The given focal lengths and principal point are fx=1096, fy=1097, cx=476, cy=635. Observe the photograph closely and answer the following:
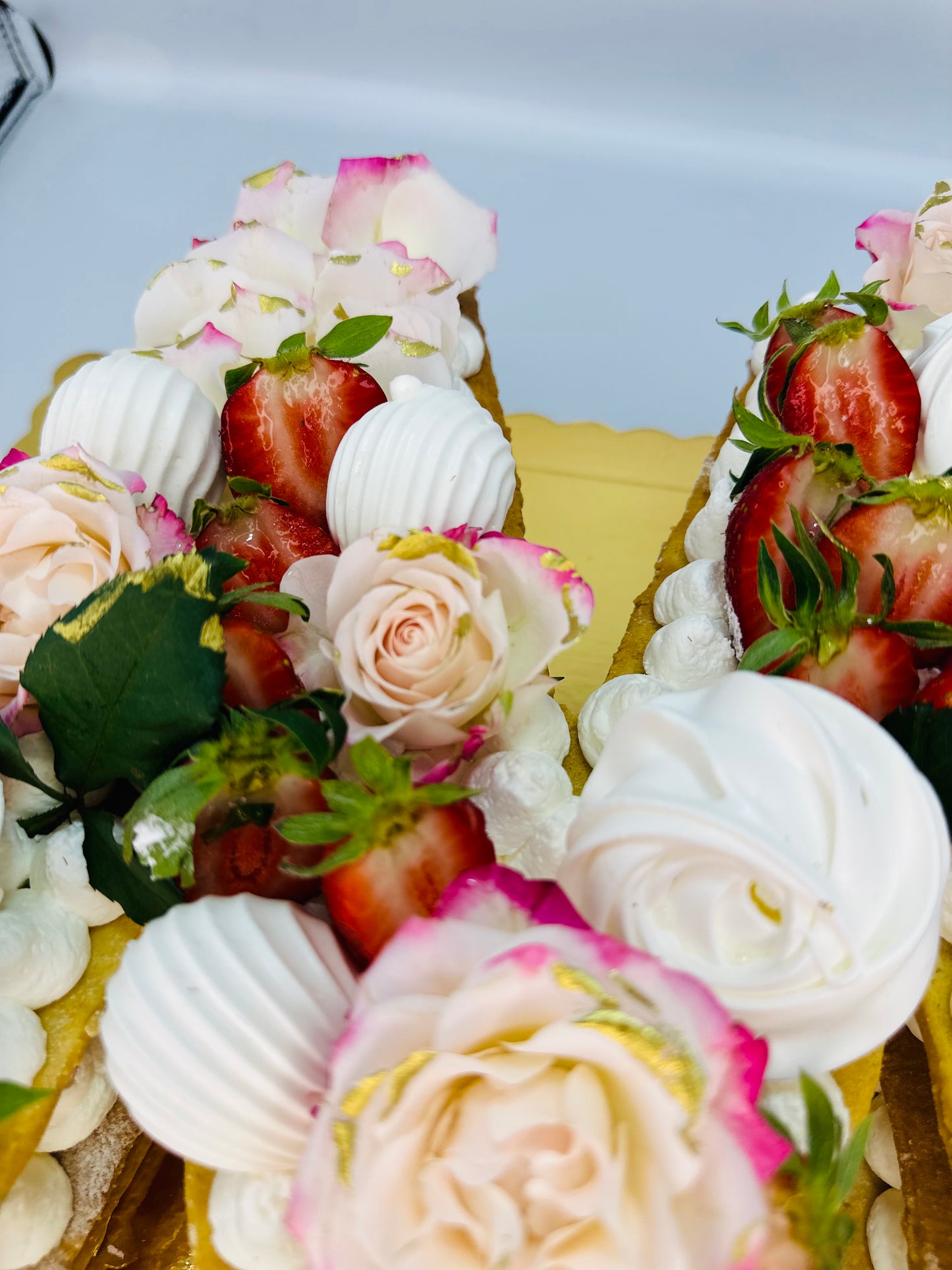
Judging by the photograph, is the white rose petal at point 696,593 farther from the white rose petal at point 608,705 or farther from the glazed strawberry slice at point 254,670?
the glazed strawberry slice at point 254,670

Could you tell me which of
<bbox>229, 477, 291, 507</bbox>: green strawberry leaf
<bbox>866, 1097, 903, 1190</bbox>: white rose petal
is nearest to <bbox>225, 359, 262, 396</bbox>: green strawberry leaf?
<bbox>229, 477, 291, 507</bbox>: green strawberry leaf

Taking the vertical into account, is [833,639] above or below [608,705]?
above

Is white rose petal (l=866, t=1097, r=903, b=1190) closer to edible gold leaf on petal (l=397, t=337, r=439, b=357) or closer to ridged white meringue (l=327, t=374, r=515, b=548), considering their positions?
ridged white meringue (l=327, t=374, r=515, b=548)

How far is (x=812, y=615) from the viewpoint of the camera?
0.82 meters

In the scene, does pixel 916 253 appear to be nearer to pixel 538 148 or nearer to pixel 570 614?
pixel 570 614

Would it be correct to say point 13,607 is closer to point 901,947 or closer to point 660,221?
point 901,947

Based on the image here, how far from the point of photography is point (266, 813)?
0.74m

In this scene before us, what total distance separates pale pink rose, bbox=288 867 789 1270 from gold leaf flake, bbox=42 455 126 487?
0.52 m

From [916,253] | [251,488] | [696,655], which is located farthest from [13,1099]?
[916,253]

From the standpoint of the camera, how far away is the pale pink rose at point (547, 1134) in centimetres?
53

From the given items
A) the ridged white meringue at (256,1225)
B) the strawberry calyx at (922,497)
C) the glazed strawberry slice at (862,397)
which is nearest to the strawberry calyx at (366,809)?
the ridged white meringue at (256,1225)

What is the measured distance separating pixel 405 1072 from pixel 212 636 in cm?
36

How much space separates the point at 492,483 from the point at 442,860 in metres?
0.37

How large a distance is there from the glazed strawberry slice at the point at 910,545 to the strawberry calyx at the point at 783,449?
5 centimetres
